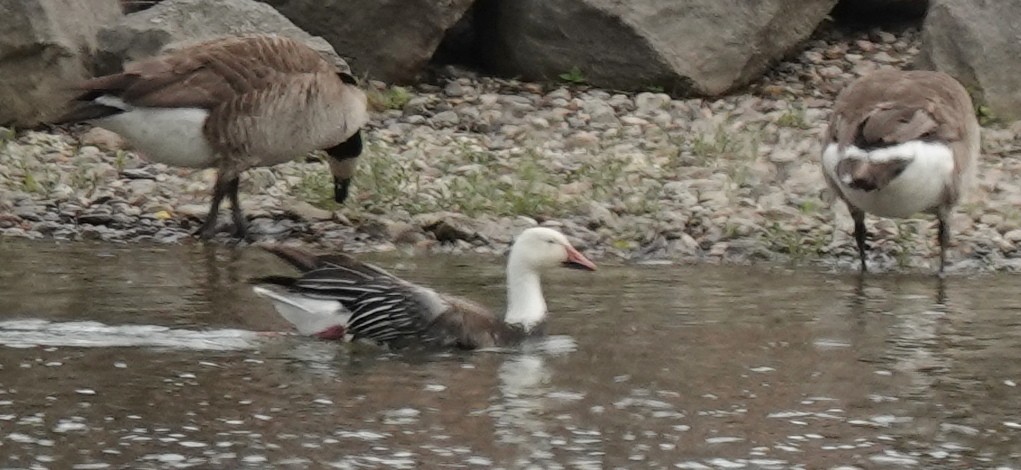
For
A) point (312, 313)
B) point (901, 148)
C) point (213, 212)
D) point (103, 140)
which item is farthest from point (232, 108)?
point (901, 148)

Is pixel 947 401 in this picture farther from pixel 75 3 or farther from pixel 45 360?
pixel 75 3

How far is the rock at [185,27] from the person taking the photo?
1337cm

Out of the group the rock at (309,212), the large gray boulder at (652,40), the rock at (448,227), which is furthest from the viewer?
the large gray boulder at (652,40)

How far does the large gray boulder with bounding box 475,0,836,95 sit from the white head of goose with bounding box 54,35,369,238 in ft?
10.2

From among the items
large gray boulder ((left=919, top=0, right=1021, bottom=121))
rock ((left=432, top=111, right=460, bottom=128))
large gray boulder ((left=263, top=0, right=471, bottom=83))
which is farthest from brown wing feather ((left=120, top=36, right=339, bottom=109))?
large gray boulder ((left=919, top=0, right=1021, bottom=121))

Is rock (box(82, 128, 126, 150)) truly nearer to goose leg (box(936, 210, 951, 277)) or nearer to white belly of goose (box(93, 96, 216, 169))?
white belly of goose (box(93, 96, 216, 169))

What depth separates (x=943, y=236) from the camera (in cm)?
1095

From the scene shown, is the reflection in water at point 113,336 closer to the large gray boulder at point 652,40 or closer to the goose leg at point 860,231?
the goose leg at point 860,231

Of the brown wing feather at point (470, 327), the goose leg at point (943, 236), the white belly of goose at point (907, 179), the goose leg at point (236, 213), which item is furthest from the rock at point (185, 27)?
the brown wing feather at point (470, 327)

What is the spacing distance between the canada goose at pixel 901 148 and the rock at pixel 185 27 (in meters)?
4.30

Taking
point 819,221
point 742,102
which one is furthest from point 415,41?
point 819,221

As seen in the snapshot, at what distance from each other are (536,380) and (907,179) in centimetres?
371

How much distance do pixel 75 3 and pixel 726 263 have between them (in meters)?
5.47

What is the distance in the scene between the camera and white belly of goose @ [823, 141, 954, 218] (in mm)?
10188
